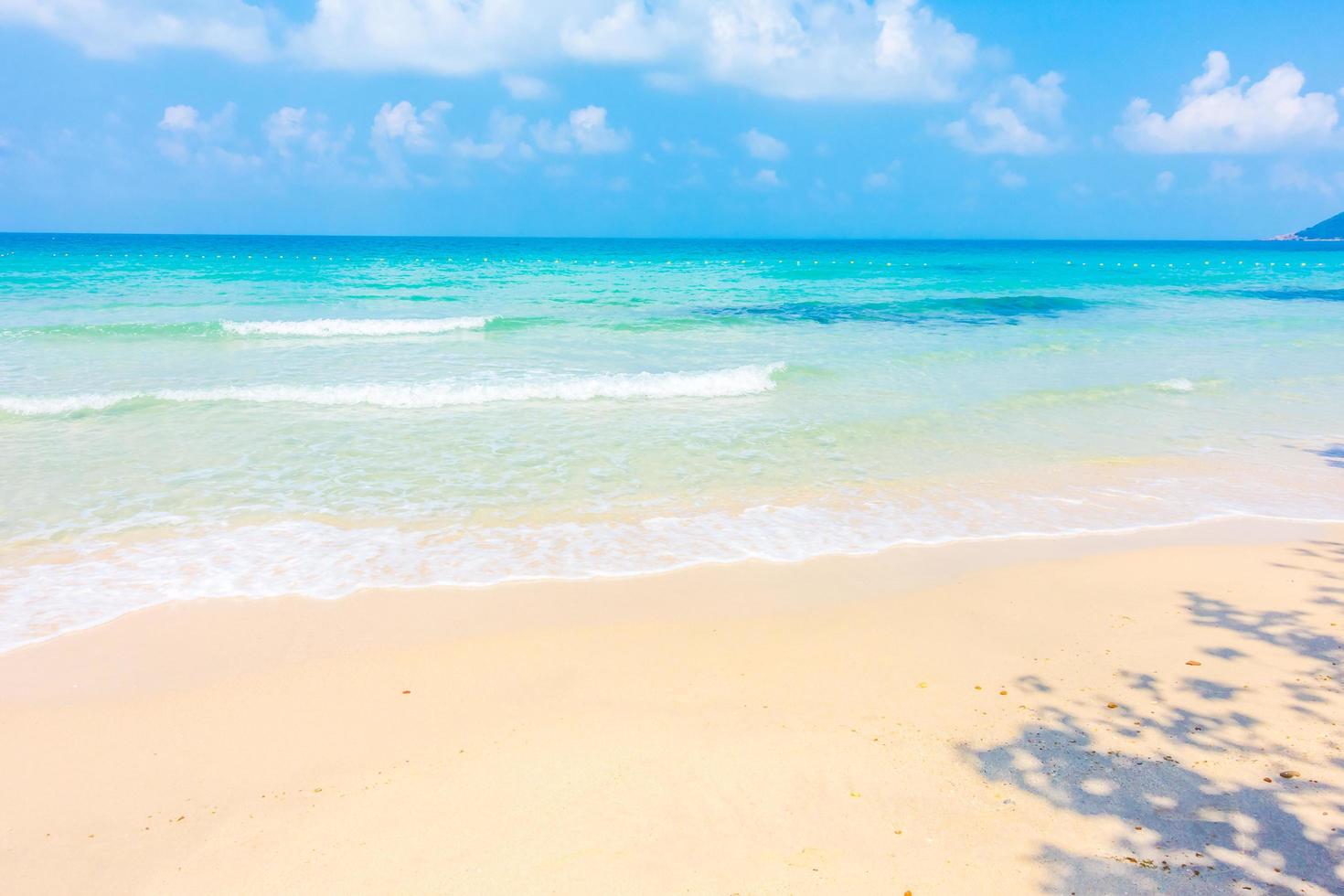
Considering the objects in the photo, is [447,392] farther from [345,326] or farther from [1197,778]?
[1197,778]

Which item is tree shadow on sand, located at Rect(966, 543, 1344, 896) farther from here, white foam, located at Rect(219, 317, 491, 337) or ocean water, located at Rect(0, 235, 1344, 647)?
white foam, located at Rect(219, 317, 491, 337)

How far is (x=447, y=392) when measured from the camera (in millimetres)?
14305

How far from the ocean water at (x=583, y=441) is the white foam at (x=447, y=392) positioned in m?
0.08

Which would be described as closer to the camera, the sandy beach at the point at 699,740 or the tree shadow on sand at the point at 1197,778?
the tree shadow on sand at the point at 1197,778

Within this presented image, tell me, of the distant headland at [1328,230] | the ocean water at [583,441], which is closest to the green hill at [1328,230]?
the distant headland at [1328,230]

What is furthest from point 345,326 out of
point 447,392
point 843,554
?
point 843,554

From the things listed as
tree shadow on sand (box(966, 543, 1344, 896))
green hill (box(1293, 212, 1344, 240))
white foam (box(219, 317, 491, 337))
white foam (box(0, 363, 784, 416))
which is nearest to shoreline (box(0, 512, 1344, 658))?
tree shadow on sand (box(966, 543, 1344, 896))

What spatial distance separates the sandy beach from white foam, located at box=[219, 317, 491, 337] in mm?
18284

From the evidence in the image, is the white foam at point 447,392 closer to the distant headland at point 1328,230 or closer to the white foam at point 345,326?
the white foam at point 345,326

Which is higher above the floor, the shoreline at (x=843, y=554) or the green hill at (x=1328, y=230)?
the green hill at (x=1328, y=230)

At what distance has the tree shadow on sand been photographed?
3.42 meters

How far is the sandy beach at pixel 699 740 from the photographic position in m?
3.57

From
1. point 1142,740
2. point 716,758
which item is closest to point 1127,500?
point 1142,740

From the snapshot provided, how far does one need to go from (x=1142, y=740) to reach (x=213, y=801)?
16.4 feet
